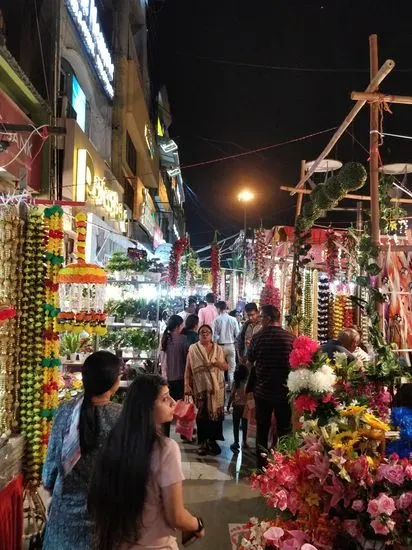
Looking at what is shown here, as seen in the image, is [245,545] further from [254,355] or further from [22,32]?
[22,32]

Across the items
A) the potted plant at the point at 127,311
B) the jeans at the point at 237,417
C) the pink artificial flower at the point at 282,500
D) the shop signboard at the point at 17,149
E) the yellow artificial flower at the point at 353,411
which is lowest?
the jeans at the point at 237,417

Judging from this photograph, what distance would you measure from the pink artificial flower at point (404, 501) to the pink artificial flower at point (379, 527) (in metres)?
0.14

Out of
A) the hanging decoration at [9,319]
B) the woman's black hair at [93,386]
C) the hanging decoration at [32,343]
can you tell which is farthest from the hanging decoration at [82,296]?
the woman's black hair at [93,386]

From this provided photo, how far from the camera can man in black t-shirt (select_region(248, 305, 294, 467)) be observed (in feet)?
19.5

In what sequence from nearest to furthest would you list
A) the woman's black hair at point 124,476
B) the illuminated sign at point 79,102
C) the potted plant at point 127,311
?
the woman's black hair at point 124,476 < the potted plant at point 127,311 < the illuminated sign at point 79,102

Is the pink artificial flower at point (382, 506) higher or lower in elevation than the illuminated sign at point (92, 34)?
lower

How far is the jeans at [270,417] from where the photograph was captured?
19.5ft

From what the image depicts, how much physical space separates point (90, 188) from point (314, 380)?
7.42m

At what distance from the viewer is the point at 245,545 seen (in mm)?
2857

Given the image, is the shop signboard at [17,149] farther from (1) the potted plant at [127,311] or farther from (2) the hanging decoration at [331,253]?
(2) the hanging decoration at [331,253]

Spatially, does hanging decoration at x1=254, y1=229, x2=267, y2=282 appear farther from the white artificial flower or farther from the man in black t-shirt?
the white artificial flower

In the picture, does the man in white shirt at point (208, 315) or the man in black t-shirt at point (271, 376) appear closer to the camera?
the man in black t-shirt at point (271, 376)

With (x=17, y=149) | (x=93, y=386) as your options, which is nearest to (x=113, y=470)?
(x=93, y=386)

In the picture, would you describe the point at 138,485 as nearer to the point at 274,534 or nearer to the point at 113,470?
the point at 113,470
